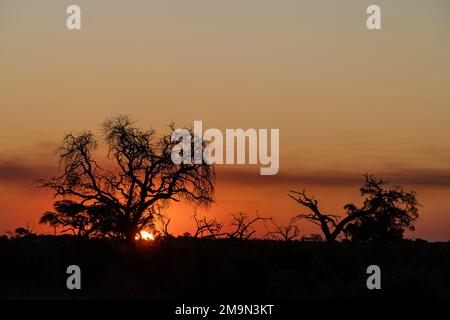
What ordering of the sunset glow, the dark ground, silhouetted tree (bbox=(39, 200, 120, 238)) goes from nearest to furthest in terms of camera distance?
the dark ground, the sunset glow, silhouetted tree (bbox=(39, 200, 120, 238))

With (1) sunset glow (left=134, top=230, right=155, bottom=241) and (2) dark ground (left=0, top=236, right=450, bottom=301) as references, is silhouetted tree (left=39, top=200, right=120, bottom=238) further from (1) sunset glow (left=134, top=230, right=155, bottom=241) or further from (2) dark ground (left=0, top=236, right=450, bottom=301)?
(2) dark ground (left=0, top=236, right=450, bottom=301)

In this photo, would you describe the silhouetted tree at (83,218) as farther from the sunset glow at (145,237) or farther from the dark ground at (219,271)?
the dark ground at (219,271)

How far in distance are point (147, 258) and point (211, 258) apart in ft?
7.59

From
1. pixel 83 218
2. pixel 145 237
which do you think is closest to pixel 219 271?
pixel 145 237

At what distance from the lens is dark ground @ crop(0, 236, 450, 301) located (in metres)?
27.4

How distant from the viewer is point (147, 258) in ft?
102

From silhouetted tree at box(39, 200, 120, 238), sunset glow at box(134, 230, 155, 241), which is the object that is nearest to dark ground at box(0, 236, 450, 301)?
sunset glow at box(134, 230, 155, 241)

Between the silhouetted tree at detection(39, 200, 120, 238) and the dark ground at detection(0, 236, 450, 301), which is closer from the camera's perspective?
the dark ground at detection(0, 236, 450, 301)

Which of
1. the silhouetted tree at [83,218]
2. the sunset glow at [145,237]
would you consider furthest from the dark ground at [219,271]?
the silhouetted tree at [83,218]

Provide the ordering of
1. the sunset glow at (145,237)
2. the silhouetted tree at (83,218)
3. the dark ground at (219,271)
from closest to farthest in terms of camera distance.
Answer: the dark ground at (219,271), the sunset glow at (145,237), the silhouetted tree at (83,218)

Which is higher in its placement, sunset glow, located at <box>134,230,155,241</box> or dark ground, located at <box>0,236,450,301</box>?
sunset glow, located at <box>134,230,155,241</box>

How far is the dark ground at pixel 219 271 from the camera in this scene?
27.4 metres
